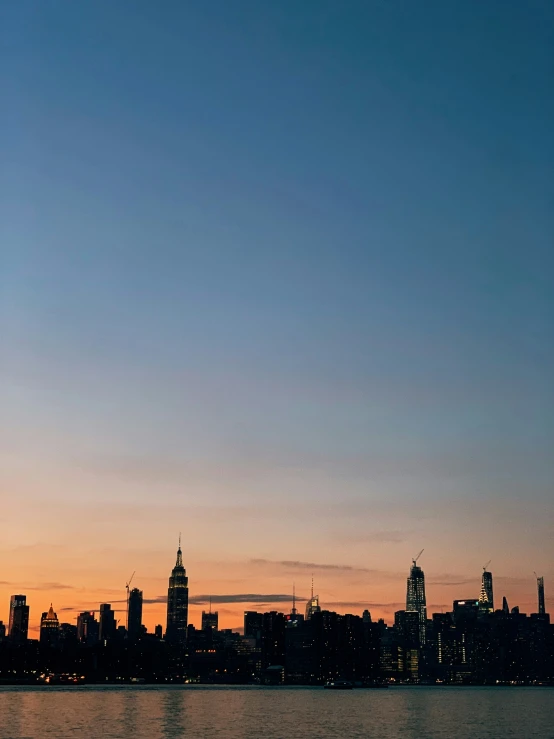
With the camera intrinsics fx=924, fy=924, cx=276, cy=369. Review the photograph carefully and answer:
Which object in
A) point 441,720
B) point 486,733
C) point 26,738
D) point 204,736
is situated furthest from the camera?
point 441,720

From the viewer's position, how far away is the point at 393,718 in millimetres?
189250

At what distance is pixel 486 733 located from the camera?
470 feet

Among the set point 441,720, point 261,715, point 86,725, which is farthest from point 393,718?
point 86,725

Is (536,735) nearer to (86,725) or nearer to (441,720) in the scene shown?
(441,720)

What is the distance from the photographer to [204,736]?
132 m

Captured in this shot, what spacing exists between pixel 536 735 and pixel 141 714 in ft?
271

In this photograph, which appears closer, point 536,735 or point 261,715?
point 536,735

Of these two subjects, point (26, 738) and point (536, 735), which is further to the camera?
point (536, 735)

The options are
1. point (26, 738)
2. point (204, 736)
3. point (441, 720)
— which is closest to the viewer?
point (26, 738)

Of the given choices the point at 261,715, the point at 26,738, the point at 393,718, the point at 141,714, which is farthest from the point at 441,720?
the point at 26,738

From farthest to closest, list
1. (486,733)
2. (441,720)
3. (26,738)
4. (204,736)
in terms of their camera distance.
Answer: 1. (441,720)
2. (486,733)
3. (204,736)
4. (26,738)

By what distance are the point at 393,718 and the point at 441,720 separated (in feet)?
38.0

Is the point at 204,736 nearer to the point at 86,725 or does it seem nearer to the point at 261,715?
the point at 86,725

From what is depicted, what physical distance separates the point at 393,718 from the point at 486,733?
49163 mm
